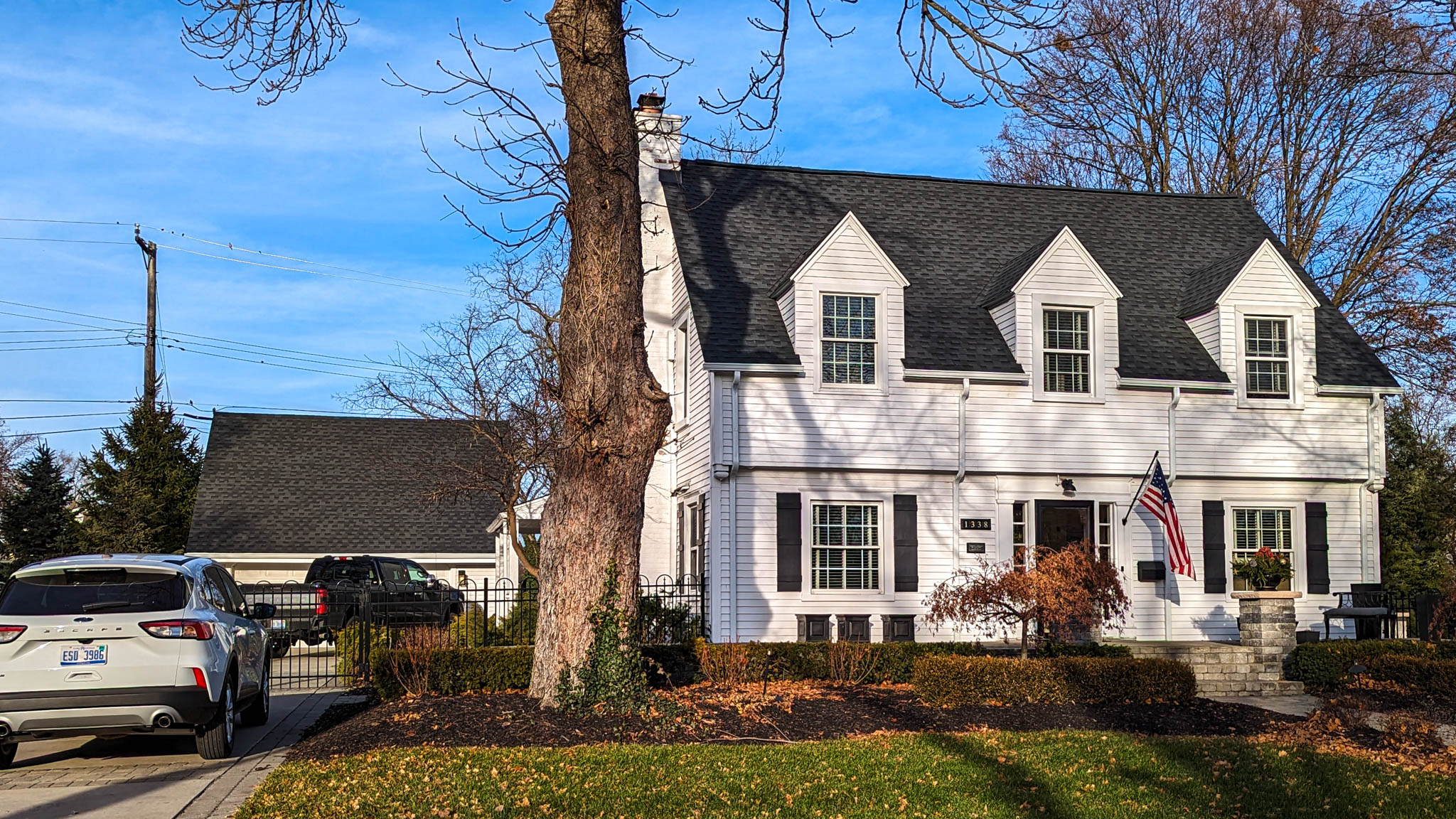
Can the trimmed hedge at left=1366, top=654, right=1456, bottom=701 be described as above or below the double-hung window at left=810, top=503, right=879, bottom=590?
below

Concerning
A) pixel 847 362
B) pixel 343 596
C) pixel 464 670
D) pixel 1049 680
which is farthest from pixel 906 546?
pixel 343 596

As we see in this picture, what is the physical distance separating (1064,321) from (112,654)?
16089mm

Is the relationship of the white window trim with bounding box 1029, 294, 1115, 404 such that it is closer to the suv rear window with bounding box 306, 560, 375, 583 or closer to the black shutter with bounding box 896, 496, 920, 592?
the black shutter with bounding box 896, 496, 920, 592

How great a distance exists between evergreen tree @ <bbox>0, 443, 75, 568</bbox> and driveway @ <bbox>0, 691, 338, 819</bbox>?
2496 centimetres

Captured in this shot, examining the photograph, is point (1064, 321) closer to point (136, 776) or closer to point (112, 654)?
point (112, 654)

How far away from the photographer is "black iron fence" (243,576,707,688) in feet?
56.1

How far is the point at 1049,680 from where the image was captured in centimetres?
1468

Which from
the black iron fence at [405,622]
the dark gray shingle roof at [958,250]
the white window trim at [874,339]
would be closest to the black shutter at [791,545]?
the black iron fence at [405,622]

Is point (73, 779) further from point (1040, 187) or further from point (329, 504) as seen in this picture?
point (329, 504)

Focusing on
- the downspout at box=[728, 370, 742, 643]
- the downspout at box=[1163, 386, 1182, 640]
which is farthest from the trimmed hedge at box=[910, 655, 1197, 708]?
the downspout at box=[1163, 386, 1182, 640]

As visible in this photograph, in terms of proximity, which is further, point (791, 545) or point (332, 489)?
point (332, 489)

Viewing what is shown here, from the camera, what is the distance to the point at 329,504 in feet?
112

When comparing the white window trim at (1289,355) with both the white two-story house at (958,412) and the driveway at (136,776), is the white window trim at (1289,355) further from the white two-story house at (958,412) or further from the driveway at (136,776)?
the driveway at (136,776)

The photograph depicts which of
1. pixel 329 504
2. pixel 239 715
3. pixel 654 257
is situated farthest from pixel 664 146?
pixel 329 504
